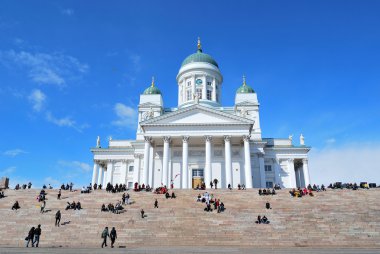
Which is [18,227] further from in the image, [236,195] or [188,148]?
[188,148]

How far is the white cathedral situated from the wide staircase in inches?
444

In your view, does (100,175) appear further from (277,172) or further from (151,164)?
(277,172)

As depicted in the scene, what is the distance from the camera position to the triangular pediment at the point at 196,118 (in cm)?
4044

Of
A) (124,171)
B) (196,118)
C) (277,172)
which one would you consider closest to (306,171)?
(277,172)

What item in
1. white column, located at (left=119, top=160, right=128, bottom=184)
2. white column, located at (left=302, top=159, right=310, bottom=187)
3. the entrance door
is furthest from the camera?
white column, located at (left=119, top=160, right=128, bottom=184)

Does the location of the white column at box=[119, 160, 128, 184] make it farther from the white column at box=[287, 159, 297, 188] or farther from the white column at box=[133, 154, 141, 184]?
the white column at box=[287, 159, 297, 188]

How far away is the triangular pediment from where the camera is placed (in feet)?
133

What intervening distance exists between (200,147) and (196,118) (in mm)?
4620

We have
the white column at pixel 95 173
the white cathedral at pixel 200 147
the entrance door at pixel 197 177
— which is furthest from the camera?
the white column at pixel 95 173

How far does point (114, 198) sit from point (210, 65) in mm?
34510

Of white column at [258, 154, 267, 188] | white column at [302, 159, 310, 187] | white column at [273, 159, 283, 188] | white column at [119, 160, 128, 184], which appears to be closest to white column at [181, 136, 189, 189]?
white column at [258, 154, 267, 188]

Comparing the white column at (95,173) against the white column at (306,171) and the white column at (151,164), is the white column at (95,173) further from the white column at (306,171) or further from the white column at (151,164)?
the white column at (306,171)

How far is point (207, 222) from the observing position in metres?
22.1

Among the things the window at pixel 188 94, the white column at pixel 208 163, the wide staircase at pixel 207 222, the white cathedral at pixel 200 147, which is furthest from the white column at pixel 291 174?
the window at pixel 188 94
